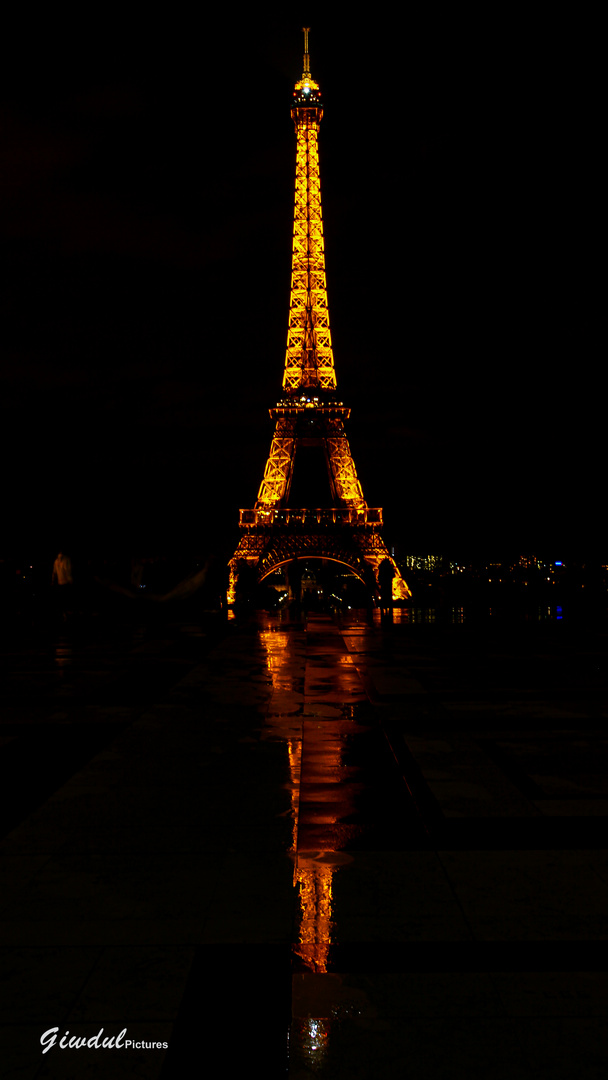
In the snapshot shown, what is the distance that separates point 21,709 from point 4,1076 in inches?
314

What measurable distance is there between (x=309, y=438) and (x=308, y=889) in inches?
2579

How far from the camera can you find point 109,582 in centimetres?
2803

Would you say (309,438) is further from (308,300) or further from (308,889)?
(308,889)

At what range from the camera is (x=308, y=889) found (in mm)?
4926

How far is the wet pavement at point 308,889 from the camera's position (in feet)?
11.4

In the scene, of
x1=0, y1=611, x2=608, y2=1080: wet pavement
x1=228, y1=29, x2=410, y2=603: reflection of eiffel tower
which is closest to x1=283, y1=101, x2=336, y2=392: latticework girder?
x1=228, y1=29, x2=410, y2=603: reflection of eiffel tower

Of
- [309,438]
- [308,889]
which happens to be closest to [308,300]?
[309,438]

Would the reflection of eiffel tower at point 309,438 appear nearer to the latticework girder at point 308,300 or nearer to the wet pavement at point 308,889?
the latticework girder at point 308,300

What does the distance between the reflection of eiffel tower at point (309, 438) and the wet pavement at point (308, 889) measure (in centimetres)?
5397

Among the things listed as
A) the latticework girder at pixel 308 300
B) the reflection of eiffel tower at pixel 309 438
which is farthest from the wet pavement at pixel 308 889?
the latticework girder at pixel 308 300

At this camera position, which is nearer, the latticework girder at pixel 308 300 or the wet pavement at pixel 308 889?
the wet pavement at pixel 308 889

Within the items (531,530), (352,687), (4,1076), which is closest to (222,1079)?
(4,1076)

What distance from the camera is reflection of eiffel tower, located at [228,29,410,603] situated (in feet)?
213

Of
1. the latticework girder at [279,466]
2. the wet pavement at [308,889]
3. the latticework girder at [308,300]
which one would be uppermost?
the latticework girder at [308,300]
